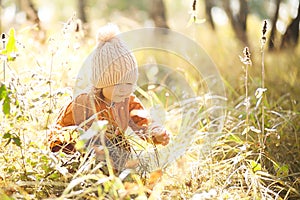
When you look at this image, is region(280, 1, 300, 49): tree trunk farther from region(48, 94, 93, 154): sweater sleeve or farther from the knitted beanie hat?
region(48, 94, 93, 154): sweater sleeve

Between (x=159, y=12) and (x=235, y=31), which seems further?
(x=159, y=12)

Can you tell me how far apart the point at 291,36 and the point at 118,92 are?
162 centimetres

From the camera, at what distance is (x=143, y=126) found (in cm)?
194

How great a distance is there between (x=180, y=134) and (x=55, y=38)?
26.0 inches

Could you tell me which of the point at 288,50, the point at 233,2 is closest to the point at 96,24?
the point at 233,2

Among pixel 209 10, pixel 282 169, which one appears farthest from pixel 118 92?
pixel 209 10

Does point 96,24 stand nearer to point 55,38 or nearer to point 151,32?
point 151,32

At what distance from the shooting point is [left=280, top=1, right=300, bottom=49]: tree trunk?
293 centimetres

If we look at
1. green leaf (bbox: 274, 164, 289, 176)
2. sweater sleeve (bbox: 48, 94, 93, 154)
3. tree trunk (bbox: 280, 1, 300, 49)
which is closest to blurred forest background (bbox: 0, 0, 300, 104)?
tree trunk (bbox: 280, 1, 300, 49)

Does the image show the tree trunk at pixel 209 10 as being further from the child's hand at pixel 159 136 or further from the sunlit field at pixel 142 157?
the child's hand at pixel 159 136

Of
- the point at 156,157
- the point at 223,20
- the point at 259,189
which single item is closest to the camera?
the point at 259,189

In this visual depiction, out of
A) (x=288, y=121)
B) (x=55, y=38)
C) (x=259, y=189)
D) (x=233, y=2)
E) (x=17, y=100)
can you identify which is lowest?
(x=259, y=189)

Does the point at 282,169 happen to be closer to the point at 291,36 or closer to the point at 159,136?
the point at 159,136

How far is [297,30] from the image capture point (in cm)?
303
